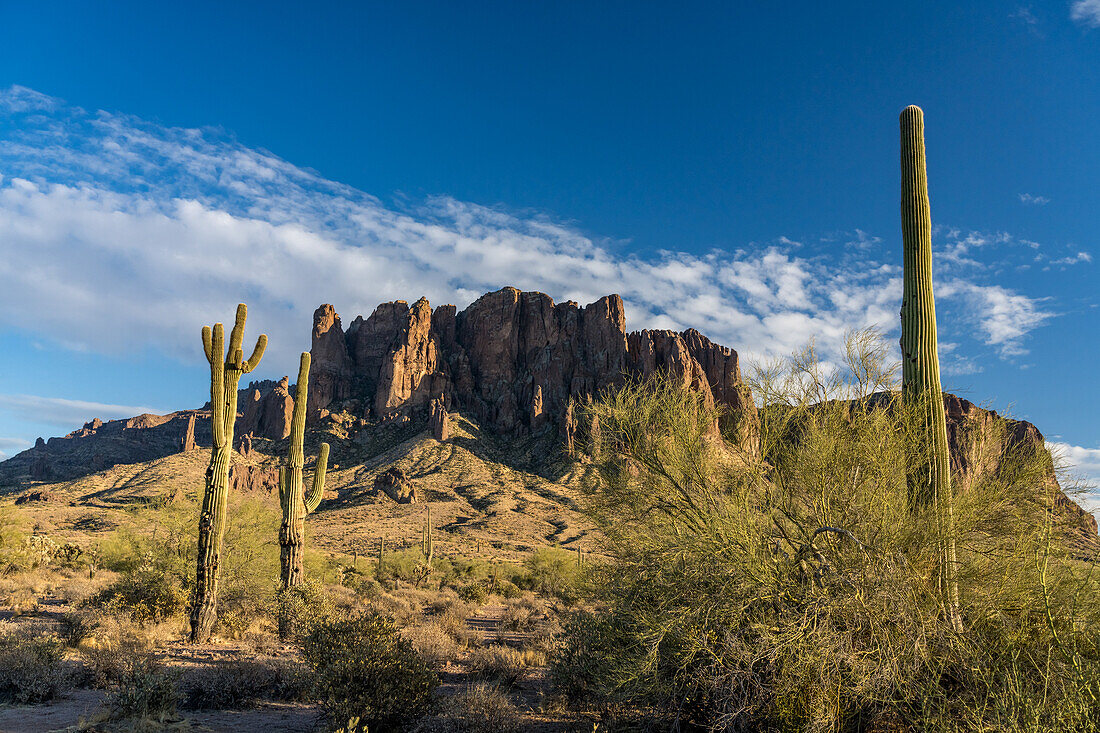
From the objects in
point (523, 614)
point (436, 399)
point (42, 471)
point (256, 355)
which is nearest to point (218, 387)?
point (256, 355)

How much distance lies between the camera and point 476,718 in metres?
6.58

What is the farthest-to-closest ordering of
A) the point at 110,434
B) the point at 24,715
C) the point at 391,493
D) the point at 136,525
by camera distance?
the point at 110,434
the point at 391,493
the point at 136,525
the point at 24,715

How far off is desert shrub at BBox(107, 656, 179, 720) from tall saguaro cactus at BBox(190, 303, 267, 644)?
15.7ft

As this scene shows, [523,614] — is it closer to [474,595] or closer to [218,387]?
[474,595]

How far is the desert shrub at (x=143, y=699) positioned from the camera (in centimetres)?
663

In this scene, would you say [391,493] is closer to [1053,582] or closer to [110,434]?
[1053,582]

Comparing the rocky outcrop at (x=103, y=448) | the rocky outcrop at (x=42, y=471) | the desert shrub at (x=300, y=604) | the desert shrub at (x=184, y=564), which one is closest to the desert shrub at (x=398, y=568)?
the desert shrub at (x=184, y=564)

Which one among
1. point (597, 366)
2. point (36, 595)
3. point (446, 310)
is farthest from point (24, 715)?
point (446, 310)

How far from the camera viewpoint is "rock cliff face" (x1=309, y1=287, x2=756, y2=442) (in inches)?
3260

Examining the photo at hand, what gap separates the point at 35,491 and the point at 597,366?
6747 cm

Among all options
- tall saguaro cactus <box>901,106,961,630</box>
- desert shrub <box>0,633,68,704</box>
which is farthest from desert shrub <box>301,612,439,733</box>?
tall saguaro cactus <box>901,106,961,630</box>

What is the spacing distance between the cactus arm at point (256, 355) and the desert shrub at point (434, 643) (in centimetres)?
681

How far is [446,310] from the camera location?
104m

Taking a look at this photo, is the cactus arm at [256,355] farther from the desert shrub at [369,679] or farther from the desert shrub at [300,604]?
the desert shrub at [369,679]
